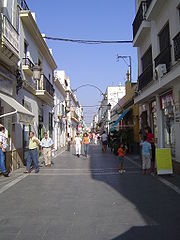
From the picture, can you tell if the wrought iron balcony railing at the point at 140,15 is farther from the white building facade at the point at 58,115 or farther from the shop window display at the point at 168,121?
the white building facade at the point at 58,115

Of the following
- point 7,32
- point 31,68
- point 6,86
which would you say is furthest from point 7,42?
point 31,68

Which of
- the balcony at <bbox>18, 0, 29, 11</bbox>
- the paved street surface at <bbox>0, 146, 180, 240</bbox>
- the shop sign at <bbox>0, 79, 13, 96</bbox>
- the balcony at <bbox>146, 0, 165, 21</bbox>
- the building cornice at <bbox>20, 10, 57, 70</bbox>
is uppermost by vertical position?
the balcony at <bbox>18, 0, 29, 11</bbox>

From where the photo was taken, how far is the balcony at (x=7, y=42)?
958cm

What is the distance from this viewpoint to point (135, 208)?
5305 millimetres

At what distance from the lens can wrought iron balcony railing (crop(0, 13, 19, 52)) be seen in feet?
31.5

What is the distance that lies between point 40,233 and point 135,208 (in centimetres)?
215

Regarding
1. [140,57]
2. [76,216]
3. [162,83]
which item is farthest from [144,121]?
[76,216]

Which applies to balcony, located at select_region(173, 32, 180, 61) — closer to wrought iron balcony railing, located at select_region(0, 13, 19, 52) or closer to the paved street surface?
the paved street surface

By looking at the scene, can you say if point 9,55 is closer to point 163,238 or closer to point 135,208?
point 135,208

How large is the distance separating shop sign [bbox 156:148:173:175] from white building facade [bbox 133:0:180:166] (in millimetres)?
968

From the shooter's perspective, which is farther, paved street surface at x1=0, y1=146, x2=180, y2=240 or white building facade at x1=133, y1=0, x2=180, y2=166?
white building facade at x1=133, y1=0, x2=180, y2=166

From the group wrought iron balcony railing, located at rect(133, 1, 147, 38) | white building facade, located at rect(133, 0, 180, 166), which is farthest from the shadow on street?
wrought iron balcony railing, located at rect(133, 1, 147, 38)

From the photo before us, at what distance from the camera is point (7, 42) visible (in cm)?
996

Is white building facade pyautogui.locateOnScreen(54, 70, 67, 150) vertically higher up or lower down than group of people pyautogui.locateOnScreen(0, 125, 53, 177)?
higher up
